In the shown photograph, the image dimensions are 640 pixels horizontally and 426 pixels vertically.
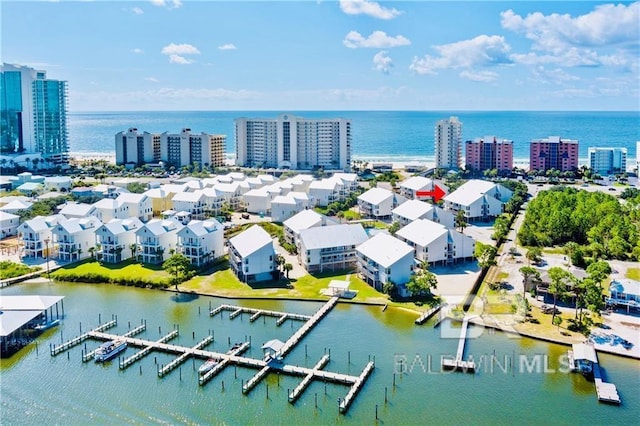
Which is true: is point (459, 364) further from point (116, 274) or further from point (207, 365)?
point (116, 274)

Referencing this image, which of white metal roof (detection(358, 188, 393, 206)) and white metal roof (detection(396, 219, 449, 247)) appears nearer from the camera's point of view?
white metal roof (detection(396, 219, 449, 247))

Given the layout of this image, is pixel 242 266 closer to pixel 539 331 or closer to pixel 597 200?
pixel 539 331

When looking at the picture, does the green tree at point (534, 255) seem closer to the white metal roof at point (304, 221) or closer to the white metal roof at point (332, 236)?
the white metal roof at point (332, 236)

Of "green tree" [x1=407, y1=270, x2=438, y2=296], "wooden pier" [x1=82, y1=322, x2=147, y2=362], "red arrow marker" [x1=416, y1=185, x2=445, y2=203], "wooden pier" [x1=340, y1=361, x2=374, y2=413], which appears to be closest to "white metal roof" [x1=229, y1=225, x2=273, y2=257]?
"wooden pier" [x1=82, y1=322, x2=147, y2=362]

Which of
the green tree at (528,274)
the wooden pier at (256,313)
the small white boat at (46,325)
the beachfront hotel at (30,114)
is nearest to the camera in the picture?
the small white boat at (46,325)

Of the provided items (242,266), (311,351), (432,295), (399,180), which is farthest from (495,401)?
(399,180)

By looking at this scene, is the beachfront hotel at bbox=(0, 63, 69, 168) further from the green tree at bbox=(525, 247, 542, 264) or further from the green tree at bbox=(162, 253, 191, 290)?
the green tree at bbox=(525, 247, 542, 264)

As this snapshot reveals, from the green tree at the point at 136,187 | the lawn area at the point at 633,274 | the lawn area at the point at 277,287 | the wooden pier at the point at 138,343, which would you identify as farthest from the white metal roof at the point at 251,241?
the green tree at the point at 136,187
